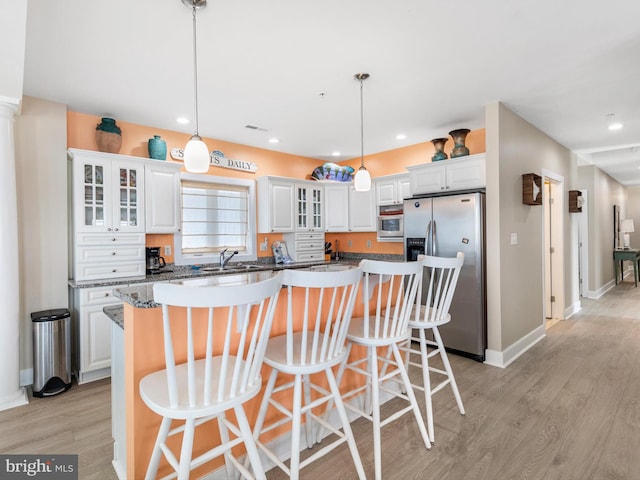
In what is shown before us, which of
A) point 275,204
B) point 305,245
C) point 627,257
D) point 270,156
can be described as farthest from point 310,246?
point 627,257

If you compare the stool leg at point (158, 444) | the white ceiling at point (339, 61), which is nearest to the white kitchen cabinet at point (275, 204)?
the white ceiling at point (339, 61)

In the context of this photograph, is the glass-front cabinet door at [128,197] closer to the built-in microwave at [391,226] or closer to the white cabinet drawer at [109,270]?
the white cabinet drawer at [109,270]

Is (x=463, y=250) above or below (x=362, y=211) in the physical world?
below

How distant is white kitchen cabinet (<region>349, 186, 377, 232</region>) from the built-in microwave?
0.43ft

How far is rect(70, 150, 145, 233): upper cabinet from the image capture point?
316cm

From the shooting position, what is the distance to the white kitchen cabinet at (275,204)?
4668mm

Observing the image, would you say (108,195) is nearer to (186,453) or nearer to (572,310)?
(186,453)

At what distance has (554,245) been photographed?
15.9ft

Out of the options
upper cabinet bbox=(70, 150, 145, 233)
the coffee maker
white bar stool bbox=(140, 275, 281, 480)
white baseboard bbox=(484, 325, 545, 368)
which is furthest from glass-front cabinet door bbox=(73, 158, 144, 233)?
white baseboard bbox=(484, 325, 545, 368)

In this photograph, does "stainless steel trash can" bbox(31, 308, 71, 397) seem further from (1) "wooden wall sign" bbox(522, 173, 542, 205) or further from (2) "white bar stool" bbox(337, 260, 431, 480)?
(1) "wooden wall sign" bbox(522, 173, 542, 205)

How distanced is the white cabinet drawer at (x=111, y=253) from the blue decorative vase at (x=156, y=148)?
3.37ft

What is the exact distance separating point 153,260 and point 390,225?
309cm

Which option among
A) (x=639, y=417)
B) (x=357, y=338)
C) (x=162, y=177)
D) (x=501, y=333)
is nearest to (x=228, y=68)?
(x=162, y=177)

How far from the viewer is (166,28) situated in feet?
6.81
